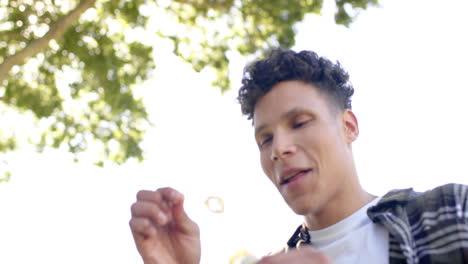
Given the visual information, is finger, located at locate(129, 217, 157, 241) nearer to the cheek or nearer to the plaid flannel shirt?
the cheek

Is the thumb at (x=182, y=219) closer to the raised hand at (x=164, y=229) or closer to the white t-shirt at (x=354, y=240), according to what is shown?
the raised hand at (x=164, y=229)

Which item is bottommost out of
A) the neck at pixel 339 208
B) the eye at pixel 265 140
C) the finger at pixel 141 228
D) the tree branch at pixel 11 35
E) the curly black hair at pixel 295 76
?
the finger at pixel 141 228

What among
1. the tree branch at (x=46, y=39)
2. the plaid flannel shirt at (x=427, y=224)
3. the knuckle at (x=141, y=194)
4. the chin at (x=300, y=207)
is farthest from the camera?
the tree branch at (x=46, y=39)

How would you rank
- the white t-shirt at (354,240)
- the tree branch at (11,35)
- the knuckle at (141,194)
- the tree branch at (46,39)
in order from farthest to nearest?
1. the tree branch at (11,35)
2. the tree branch at (46,39)
3. the white t-shirt at (354,240)
4. the knuckle at (141,194)

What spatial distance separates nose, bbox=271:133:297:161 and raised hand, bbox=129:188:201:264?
0.49 m

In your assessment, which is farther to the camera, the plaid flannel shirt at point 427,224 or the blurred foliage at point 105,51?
the blurred foliage at point 105,51

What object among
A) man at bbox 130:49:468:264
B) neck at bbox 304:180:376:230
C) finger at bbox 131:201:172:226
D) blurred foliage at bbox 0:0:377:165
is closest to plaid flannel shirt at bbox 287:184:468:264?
man at bbox 130:49:468:264

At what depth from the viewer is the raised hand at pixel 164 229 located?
1.75 m

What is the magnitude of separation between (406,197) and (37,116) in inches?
275

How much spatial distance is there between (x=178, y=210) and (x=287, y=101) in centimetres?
79

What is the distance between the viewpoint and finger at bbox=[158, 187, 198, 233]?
69.9 inches

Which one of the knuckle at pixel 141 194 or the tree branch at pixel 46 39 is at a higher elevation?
the tree branch at pixel 46 39

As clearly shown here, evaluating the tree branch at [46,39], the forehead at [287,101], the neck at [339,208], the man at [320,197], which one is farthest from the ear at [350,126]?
the tree branch at [46,39]

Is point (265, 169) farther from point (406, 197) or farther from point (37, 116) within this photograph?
point (37, 116)
